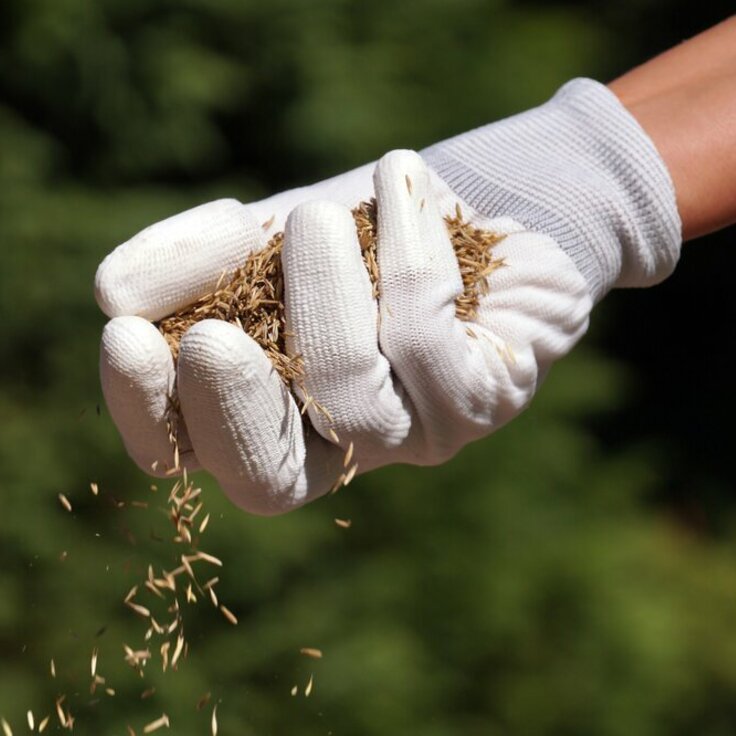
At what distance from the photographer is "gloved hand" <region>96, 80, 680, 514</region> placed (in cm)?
139

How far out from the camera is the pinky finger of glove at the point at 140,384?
1.37 m

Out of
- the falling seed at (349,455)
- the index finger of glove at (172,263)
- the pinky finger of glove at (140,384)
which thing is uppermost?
the index finger of glove at (172,263)

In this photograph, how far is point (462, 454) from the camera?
2611mm

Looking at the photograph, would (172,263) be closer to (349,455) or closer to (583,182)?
(349,455)

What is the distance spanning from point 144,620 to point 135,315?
1.29m

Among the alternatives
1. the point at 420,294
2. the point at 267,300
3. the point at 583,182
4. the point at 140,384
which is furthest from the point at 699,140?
the point at 140,384

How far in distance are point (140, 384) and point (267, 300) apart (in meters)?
0.17

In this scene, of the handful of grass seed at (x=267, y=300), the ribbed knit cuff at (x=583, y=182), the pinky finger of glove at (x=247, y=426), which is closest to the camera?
the pinky finger of glove at (x=247, y=426)

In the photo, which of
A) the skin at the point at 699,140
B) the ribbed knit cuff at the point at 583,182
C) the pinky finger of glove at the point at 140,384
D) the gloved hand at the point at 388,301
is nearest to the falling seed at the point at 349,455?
the gloved hand at the point at 388,301

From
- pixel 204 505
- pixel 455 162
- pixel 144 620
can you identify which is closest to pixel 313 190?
pixel 455 162

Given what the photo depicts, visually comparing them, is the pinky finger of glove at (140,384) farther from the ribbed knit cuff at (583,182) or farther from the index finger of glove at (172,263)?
the ribbed knit cuff at (583,182)

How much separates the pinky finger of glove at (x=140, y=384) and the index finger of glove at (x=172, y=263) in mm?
42

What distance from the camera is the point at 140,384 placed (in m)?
1.39

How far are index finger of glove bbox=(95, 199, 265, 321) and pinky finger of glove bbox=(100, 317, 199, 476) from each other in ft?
0.14
